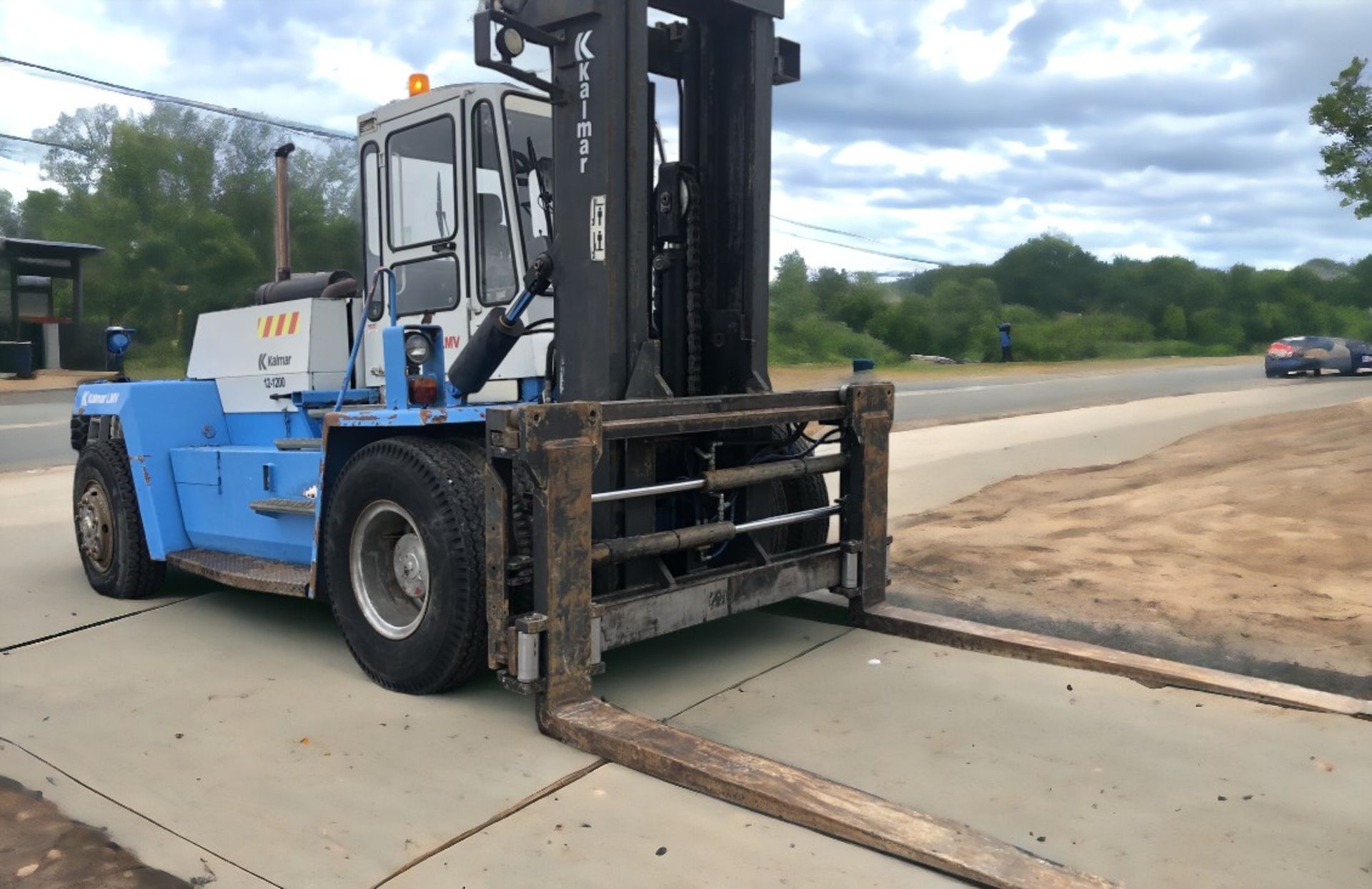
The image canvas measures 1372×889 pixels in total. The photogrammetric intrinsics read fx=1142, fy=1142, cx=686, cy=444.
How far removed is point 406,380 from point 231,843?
225cm

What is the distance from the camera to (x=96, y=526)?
23.1 ft

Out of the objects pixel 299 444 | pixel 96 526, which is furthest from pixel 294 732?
pixel 96 526

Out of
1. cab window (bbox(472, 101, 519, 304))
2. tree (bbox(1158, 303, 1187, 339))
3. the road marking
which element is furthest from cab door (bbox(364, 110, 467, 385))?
tree (bbox(1158, 303, 1187, 339))

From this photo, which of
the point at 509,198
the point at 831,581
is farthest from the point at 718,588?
the point at 509,198

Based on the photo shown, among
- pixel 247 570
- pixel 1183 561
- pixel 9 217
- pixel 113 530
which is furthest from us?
pixel 9 217

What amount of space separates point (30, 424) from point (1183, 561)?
19732mm

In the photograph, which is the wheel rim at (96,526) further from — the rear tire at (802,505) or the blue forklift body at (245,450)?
the rear tire at (802,505)

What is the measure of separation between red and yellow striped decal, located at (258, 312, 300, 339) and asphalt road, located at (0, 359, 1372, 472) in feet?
31.1

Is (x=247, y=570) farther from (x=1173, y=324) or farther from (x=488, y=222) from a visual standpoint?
(x=1173, y=324)

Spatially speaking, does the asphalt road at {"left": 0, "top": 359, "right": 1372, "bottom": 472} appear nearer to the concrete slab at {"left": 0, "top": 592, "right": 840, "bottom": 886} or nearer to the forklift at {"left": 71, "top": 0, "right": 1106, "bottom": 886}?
the forklift at {"left": 71, "top": 0, "right": 1106, "bottom": 886}

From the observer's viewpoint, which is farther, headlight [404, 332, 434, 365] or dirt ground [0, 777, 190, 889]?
headlight [404, 332, 434, 365]

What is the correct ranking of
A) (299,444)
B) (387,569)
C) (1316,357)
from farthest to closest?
(1316,357) < (299,444) < (387,569)

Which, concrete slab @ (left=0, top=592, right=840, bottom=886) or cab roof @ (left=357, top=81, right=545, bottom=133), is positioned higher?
Result: cab roof @ (left=357, top=81, right=545, bottom=133)

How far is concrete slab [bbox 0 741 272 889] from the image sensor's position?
3324mm
